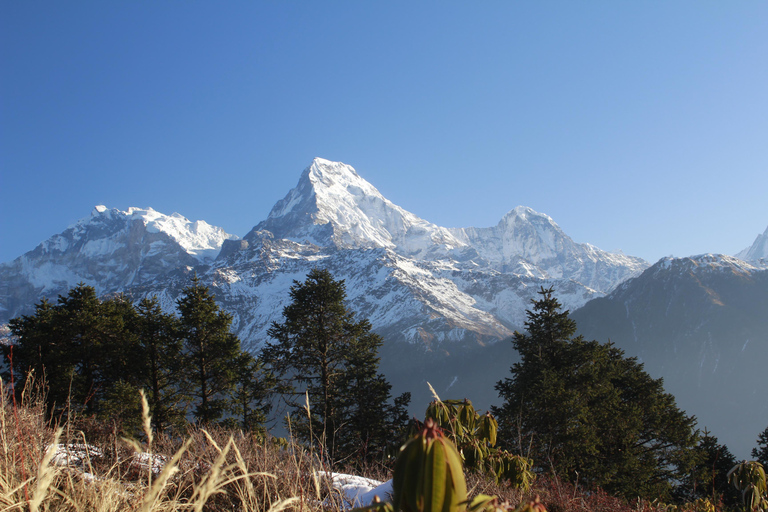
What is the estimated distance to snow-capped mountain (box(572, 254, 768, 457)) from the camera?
125 meters

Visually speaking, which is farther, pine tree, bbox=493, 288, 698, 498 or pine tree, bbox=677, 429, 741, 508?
pine tree, bbox=677, 429, 741, 508

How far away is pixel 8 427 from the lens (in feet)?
11.3

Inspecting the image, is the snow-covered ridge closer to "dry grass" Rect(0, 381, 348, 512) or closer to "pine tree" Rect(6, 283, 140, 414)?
"pine tree" Rect(6, 283, 140, 414)

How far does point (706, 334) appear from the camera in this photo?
157375 millimetres

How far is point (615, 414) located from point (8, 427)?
1911 cm

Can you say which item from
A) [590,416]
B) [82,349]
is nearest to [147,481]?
[590,416]

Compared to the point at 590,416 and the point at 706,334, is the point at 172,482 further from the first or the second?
the point at 706,334

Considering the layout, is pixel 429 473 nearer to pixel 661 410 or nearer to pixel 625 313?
pixel 661 410

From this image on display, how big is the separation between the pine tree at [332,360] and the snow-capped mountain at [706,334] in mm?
131114

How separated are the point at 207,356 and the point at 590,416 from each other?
52.7 feet

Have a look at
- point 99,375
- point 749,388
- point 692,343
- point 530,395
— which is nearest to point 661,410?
point 530,395

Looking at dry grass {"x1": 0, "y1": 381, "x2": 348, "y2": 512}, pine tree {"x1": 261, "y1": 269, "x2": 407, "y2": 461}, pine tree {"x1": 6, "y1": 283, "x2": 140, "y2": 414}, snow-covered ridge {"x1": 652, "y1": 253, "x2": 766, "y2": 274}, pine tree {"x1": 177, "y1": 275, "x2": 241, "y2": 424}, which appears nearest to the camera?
dry grass {"x1": 0, "y1": 381, "x2": 348, "y2": 512}

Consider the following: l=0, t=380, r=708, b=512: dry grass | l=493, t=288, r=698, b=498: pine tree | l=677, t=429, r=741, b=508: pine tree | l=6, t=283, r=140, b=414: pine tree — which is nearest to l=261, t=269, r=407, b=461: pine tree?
l=493, t=288, r=698, b=498: pine tree

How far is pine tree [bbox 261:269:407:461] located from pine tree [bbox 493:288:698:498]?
230 inches
